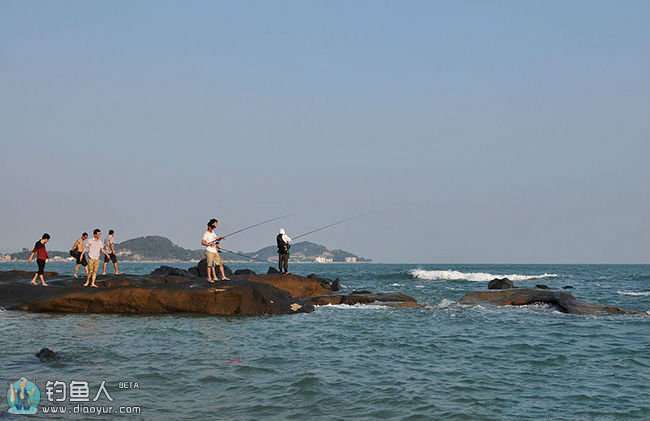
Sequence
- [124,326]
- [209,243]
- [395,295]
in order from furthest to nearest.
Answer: [395,295], [209,243], [124,326]

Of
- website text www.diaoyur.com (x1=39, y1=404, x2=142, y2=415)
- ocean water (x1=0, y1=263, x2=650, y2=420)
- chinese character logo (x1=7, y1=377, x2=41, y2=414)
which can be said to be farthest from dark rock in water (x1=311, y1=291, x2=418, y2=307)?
website text www.diaoyur.com (x1=39, y1=404, x2=142, y2=415)

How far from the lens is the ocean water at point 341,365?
9.52 metres

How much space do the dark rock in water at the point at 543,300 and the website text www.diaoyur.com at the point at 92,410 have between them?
18275mm

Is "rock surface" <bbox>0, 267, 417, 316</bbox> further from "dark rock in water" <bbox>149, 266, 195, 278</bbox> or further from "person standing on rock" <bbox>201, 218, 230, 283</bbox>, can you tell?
"dark rock in water" <bbox>149, 266, 195, 278</bbox>

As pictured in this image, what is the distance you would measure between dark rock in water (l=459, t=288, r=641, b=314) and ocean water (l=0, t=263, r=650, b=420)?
107 inches

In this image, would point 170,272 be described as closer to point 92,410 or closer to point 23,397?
point 23,397

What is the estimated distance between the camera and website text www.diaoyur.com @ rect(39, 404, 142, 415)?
8891 millimetres

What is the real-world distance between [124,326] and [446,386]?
398 inches

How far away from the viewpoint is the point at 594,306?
2347 cm

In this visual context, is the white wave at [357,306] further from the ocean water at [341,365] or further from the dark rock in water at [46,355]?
the dark rock in water at [46,355]

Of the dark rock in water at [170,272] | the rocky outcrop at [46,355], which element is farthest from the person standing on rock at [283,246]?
the rocky outcrop at [46,355]

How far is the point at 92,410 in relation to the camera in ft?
29.5

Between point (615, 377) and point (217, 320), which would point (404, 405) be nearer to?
point (615, 377)

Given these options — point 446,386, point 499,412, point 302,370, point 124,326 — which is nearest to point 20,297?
point 124,326
